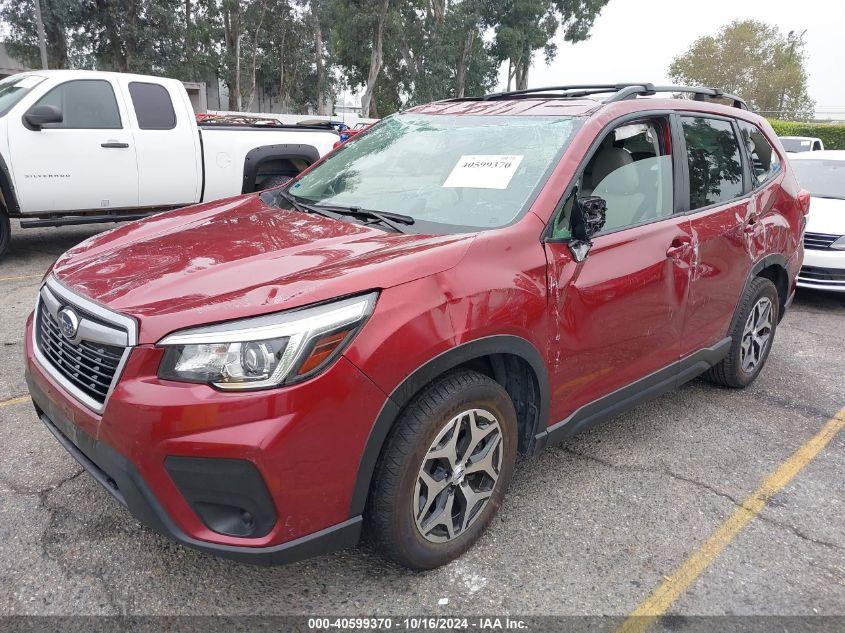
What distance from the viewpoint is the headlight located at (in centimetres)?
193

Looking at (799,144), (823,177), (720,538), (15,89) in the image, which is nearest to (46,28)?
(15,89)

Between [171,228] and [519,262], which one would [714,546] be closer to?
[519,262]

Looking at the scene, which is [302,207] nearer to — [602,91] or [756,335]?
[602,91]

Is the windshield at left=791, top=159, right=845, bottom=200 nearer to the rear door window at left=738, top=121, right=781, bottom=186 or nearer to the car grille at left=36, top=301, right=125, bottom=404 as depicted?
the rear door window at left=738, top=121, right=781, bottom=186

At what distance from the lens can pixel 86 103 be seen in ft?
22.6

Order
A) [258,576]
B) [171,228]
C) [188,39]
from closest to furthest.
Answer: [258,576]
[171,228]
[188,39]

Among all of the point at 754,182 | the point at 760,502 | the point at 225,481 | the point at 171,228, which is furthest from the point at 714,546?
the point at 171,228

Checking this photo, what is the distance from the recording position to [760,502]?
10.1 feet

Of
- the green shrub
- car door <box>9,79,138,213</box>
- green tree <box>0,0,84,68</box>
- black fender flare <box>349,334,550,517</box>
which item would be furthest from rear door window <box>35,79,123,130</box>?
the green shrub

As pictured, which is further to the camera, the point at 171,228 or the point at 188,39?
the point at 188,39

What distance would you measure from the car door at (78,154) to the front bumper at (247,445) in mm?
5480

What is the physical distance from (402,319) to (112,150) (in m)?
6.08

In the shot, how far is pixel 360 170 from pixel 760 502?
252cm

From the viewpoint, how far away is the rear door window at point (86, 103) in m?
6.72
